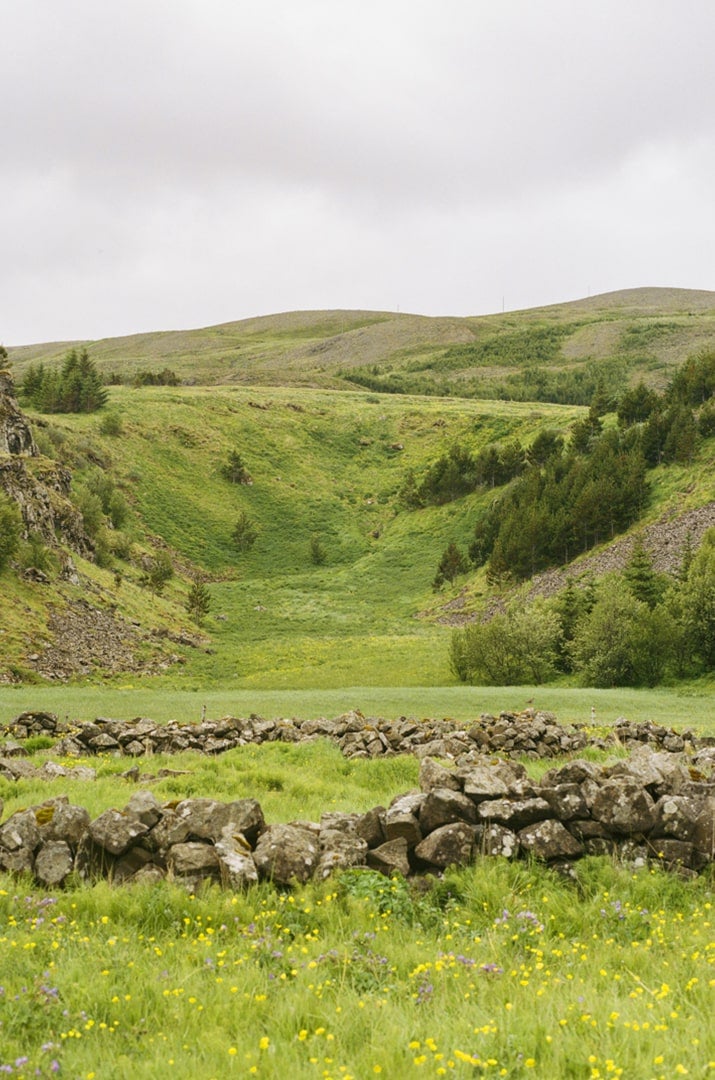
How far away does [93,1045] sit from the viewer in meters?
5.26

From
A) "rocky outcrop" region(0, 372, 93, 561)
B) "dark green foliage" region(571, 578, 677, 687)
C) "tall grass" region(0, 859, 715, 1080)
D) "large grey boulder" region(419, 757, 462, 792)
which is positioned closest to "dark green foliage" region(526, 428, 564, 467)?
"dark green foliage" region(571, 578, 677, 687)

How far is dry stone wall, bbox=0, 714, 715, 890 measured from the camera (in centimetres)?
856

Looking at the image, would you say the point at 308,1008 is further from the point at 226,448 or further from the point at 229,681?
the point at 226,448

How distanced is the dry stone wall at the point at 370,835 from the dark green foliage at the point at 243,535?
295 feet

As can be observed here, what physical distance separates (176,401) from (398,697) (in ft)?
353

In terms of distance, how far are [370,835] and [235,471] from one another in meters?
108

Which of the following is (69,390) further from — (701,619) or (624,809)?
(624,809)

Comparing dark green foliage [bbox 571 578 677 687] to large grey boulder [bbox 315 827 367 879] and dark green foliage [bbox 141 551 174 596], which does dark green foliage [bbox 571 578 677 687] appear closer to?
large grey boulder [bbox 315 827 367 879]

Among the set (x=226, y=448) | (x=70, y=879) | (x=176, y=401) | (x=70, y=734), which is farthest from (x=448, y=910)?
(x=176, y=401)

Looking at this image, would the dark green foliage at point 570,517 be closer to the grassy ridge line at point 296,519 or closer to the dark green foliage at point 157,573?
the grassy ridge line at point 296,519

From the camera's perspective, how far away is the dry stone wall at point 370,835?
8.56 meters

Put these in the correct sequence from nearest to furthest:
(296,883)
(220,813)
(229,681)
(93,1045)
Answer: (93,1045) < (296,883) < (220,813) < (229,681)

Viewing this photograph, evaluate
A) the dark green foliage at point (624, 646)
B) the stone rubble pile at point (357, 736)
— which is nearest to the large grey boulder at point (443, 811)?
the stone rubble pile at point (357, 736)

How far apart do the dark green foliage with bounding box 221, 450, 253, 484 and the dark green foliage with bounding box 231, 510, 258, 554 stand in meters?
14.4
